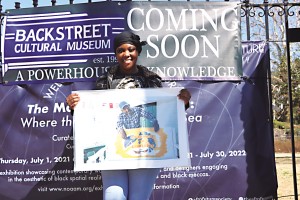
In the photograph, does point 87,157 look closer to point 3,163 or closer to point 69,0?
point 3,163

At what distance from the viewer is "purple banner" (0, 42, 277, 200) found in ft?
17.2

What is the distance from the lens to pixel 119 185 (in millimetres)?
3844

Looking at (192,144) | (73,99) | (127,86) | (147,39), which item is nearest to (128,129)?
(127,86)

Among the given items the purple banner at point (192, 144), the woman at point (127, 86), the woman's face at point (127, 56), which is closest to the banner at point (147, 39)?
the purple banner at point (192, 144)

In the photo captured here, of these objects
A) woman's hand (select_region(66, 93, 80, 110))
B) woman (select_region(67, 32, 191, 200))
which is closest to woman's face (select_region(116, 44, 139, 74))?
woman (select_region(67, 32, 191, 200))

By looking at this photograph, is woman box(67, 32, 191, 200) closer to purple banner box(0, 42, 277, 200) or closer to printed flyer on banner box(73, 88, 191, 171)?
printed flyer on banner box(73, 88, 191, 171)

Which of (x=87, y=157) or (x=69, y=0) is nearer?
(x=87, y=157)

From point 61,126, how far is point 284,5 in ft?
9.38

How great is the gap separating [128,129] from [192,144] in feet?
4.63

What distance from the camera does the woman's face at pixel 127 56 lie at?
404 centimetres

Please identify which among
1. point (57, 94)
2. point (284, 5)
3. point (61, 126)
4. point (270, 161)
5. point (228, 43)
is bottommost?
point (270, 161)

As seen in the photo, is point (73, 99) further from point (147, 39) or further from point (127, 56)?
point (147, 39)

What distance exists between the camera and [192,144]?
17.3 ft

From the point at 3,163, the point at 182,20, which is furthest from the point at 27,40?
the point at 182,20
